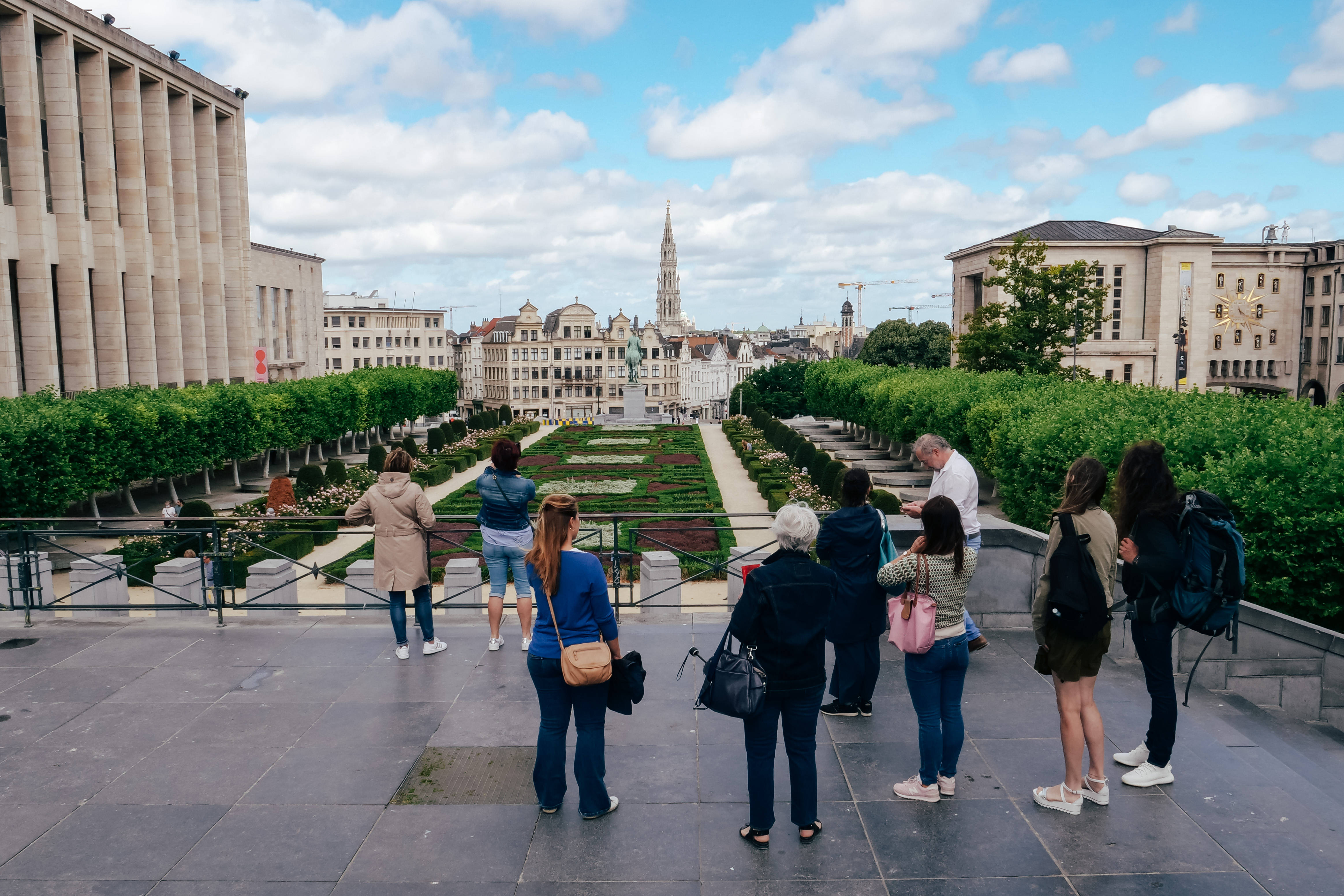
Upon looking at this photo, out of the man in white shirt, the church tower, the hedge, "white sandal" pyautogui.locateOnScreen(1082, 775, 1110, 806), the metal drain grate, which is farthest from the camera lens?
the church tower

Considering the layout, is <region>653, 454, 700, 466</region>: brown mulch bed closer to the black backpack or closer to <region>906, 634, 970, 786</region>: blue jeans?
<region>906, 634, 970, 786</region>: blue jeans

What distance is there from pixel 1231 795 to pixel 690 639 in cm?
455

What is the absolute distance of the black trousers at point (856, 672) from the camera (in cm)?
693

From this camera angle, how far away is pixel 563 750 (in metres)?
5.64

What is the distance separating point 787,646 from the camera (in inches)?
197

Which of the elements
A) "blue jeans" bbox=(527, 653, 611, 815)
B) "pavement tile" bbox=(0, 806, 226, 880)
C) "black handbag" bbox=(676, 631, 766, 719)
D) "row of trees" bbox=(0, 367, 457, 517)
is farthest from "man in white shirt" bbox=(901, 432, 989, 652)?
"row of trees" bbox=(0, 367, 457, 517)

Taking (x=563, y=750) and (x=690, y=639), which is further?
(x=690, y=639)

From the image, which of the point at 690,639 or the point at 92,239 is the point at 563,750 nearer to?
the point at 690,639

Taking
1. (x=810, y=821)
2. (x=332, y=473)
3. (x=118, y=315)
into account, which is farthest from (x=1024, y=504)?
(x=118, y=315)

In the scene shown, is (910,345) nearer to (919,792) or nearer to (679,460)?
(679,460)

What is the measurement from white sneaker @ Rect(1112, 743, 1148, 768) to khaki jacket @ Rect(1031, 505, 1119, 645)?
1.35m

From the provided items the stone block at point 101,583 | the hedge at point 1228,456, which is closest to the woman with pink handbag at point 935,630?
the hedge at point 1228,456

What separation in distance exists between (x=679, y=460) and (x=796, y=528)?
41.1m

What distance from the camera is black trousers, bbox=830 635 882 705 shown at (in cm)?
693
